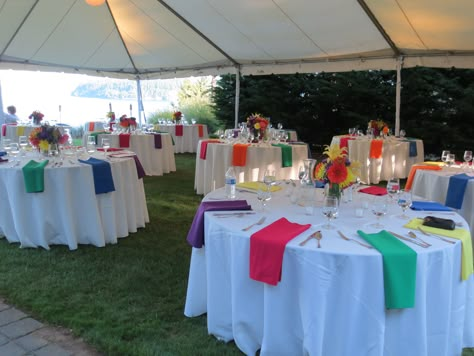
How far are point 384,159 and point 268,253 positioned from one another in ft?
21.2

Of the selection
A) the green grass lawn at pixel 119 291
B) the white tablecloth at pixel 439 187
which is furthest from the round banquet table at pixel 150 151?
the white tablecloth at pixel 439 187

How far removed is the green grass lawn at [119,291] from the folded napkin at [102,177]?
0.62m

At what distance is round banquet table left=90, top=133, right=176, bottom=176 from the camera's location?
8312mm

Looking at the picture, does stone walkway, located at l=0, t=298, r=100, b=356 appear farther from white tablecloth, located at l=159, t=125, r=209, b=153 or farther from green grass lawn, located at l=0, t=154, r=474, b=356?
white tablecloth, located at l=159, t=125, r=209, b=153

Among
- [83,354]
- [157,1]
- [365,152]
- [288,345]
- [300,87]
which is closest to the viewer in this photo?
[288,345]

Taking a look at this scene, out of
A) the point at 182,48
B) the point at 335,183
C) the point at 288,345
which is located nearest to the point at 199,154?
the point at 335,183

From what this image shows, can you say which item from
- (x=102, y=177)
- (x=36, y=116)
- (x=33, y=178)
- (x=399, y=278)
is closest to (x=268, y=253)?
(x=399, y=278)

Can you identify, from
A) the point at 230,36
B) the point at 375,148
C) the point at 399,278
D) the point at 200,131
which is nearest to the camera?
the point at 399,278

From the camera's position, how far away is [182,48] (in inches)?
442

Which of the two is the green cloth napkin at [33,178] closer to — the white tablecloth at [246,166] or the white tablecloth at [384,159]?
the white tablecloth at [246,166]

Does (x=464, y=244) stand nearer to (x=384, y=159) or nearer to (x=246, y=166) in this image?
(x=246, y=166)

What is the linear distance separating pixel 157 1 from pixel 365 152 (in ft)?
17.6

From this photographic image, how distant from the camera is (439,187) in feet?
13.6

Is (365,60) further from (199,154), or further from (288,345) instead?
(288,345)
